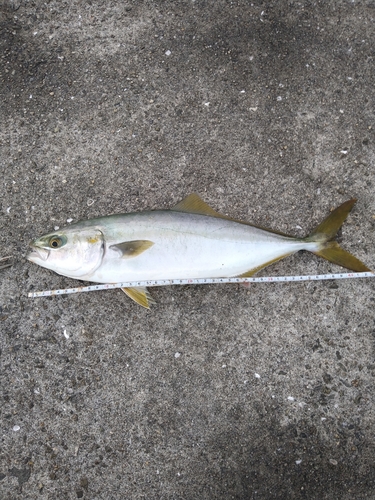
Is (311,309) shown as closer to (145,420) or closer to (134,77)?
(145,420)

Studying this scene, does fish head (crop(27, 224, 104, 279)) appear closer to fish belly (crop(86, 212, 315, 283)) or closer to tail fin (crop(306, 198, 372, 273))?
fish belly (crop(86, 212, 315, 283))

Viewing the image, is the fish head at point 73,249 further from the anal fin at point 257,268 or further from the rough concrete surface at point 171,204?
the anal fin at point 257,268

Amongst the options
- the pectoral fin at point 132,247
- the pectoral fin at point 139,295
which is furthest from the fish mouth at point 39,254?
the pectoral fin at point 139,295

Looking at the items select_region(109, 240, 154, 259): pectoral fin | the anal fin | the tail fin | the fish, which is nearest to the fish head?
the fish

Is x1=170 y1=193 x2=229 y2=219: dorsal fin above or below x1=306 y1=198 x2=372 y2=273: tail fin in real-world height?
above

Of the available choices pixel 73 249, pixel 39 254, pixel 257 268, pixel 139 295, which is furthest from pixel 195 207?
pixel 39 254

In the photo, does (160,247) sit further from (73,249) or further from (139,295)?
(73,249)

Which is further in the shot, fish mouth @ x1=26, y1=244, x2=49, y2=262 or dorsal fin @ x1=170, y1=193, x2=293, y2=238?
dorsal fin @ x1=170, y1=193, x2=293, y2=238
